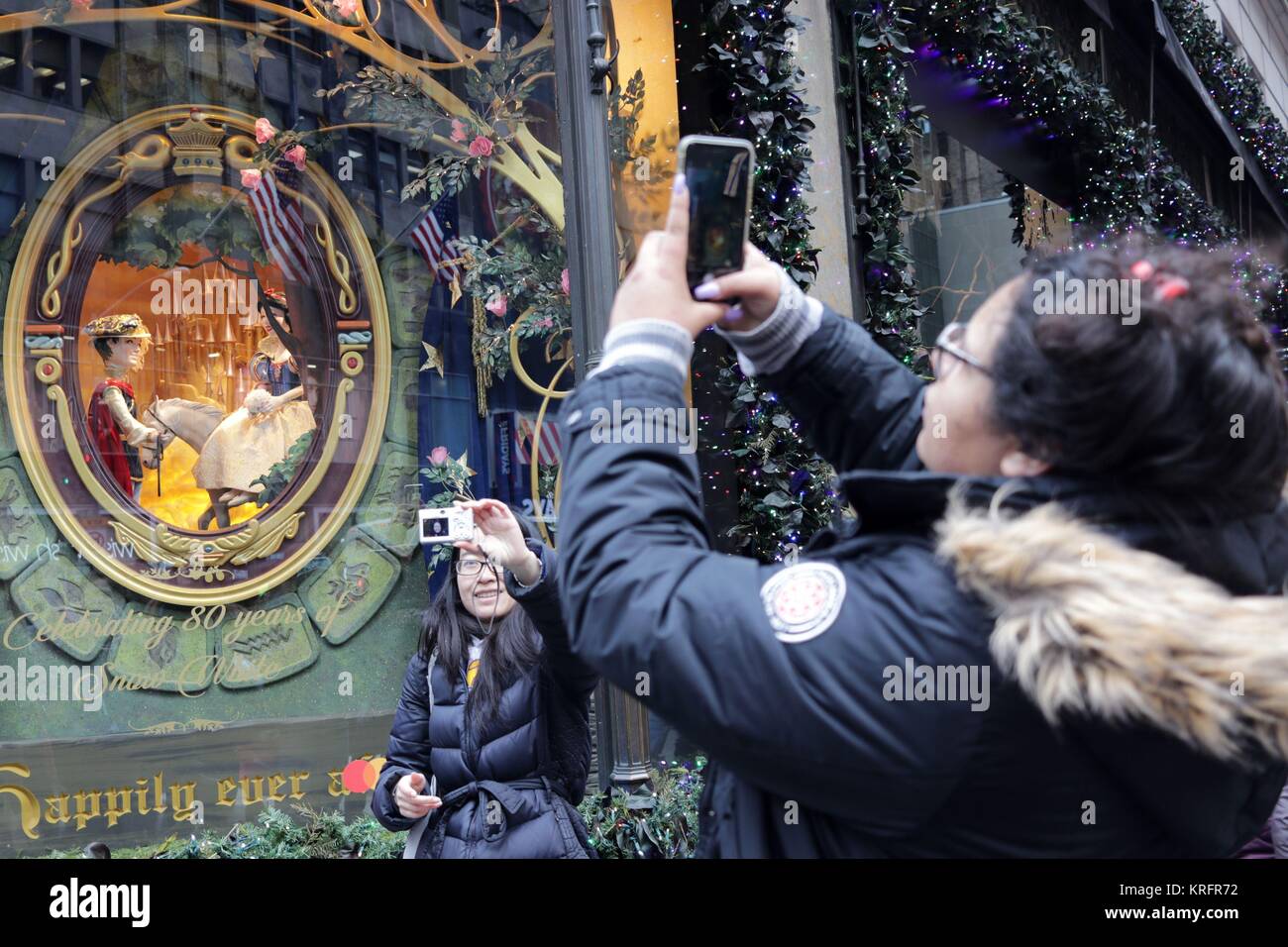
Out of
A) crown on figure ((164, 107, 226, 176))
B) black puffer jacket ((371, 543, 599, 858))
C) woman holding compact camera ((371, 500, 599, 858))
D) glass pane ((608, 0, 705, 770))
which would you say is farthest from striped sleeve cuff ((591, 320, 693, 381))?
crown on figure ((164, 107, 226, 176))

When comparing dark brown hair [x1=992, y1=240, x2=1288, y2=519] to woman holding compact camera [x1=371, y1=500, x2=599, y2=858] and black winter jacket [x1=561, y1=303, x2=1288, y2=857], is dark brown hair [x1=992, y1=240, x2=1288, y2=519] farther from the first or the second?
woman holding compact camera [x1=371, y1=500, x2=599, y2=858]

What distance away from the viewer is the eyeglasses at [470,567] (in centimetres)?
410

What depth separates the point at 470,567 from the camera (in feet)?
13.6

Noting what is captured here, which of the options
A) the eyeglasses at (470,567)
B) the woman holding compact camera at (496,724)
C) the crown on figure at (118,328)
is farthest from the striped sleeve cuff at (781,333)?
the crown on figure at (118,328)

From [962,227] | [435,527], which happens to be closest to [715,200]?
[435,527]

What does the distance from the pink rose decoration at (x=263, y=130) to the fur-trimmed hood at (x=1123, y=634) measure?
5036mm

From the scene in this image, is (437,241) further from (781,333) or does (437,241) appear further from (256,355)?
(781,333)

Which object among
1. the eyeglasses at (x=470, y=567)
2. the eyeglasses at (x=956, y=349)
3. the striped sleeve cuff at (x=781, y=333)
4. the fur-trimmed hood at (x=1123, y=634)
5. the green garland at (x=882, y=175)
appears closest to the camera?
the fur-trimmed hood at (x=1123, y=634)

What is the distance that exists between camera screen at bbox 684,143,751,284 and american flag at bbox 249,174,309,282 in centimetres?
450

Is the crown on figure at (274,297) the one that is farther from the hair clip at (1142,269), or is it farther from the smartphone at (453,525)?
the hair clip at (1142,269)

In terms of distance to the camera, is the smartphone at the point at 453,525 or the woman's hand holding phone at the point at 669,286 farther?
the smartphone at the point at 453,525

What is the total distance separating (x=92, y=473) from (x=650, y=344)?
4572 mm

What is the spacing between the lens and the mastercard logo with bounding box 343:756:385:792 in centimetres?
541

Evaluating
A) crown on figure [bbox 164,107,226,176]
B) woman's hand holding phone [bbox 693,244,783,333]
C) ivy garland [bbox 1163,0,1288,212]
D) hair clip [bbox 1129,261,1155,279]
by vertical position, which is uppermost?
ivy garland [bbox 1163,0,1288,212]
